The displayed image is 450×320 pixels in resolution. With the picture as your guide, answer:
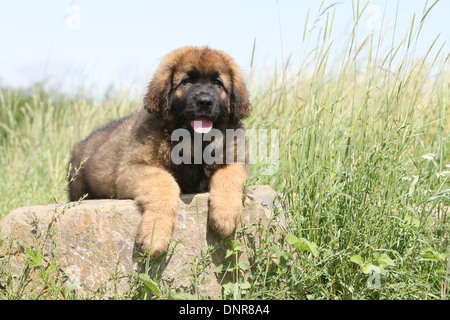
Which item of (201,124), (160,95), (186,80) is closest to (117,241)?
(201,124)

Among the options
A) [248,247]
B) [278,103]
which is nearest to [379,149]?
[248,247]

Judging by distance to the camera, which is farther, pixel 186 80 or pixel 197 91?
pixel 186 80

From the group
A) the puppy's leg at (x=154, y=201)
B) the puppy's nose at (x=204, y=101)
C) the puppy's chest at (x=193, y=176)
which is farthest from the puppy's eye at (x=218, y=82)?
the puppy's leg at (x=154, y=201)

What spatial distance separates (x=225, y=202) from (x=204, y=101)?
72 cm

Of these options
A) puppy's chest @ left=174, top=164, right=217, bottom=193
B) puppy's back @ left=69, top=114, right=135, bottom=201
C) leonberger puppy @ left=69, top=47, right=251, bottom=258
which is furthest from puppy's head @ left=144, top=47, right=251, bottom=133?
puppy's back @ left=69, top=114, right=135, bottom=201

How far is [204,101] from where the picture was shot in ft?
10.3

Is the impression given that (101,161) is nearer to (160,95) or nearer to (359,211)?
(160,95)

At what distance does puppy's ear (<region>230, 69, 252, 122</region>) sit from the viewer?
3.51m

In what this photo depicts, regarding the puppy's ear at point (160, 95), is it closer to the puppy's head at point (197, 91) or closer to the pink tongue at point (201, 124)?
the puppy's head at point (197, 91)

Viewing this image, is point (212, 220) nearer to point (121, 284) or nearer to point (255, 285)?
point (255, 285)

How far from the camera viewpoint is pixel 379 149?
3.06m

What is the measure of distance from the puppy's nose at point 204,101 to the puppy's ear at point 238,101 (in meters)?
0.37

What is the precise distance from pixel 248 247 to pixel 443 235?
1.29 metres
